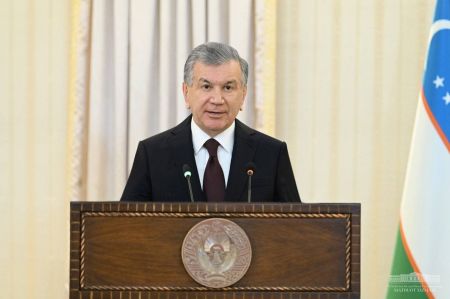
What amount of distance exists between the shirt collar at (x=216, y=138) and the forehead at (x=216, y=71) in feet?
0.71

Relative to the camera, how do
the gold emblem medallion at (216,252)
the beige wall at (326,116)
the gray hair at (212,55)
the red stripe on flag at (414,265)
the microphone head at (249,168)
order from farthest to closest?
the beige wall at (326,116) < the red stripe on flag at (414,265) < the gray hair at (212,55) < the microphone head at (249,168) < the gold emblem medallion at (216,252)

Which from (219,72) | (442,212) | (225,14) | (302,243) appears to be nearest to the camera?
(302,243)

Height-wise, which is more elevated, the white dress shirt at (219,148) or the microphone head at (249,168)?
the white dress shirt at (219,148)

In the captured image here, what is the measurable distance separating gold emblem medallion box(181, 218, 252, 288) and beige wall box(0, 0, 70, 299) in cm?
274

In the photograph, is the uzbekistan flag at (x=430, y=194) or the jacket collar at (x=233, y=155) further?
the uzbekistan flag at (x=430, y=194)

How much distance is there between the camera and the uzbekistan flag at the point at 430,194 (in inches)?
157

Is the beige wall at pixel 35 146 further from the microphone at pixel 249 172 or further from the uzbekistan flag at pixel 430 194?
the microphone at pixel 249 172

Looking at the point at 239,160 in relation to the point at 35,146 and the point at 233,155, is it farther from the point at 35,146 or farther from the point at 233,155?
the point at 35,146

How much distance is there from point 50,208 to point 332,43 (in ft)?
6.90

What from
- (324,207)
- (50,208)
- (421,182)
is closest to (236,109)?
(324,207)

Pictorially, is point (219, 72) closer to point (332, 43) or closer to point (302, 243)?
point (302, 243)

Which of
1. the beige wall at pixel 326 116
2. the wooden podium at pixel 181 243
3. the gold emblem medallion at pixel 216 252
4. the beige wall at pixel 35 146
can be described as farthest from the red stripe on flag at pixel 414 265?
the beige wall at pixel 35 146

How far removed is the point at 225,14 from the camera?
15.5 feet

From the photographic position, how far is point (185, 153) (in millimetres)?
2994
